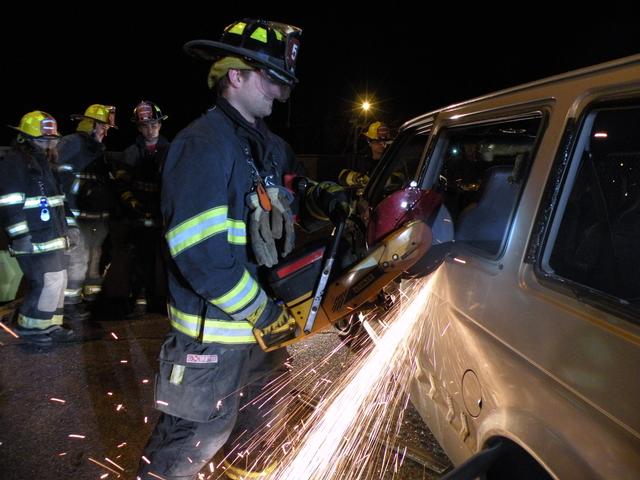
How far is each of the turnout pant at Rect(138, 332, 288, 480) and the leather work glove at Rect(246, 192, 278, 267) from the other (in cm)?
46

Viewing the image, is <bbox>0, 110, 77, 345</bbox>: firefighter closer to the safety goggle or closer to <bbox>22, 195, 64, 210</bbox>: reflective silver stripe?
<bbox>22, 195, 64, 210</bbox>: reflective silver stripe

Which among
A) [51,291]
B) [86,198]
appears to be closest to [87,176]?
[86,198]

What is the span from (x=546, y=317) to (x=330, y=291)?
0.91 metres

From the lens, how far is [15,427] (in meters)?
3.06

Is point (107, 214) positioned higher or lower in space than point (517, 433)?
lower

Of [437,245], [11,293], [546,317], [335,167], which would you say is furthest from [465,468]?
[335,167]

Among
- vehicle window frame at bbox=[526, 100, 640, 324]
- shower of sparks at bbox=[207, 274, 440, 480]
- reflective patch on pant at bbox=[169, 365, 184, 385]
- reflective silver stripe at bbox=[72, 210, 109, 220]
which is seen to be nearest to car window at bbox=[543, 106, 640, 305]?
vehicle window frame at bbox=[526, 100, 640, 324]

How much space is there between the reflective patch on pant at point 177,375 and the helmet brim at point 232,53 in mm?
1404

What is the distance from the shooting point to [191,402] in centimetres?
194

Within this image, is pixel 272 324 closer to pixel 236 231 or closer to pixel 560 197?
pixel 236 231

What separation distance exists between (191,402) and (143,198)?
12.8 ft

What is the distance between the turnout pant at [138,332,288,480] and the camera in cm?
194

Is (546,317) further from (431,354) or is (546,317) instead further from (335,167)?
(335,167)

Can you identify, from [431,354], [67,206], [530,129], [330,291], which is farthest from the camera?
[67,206]
